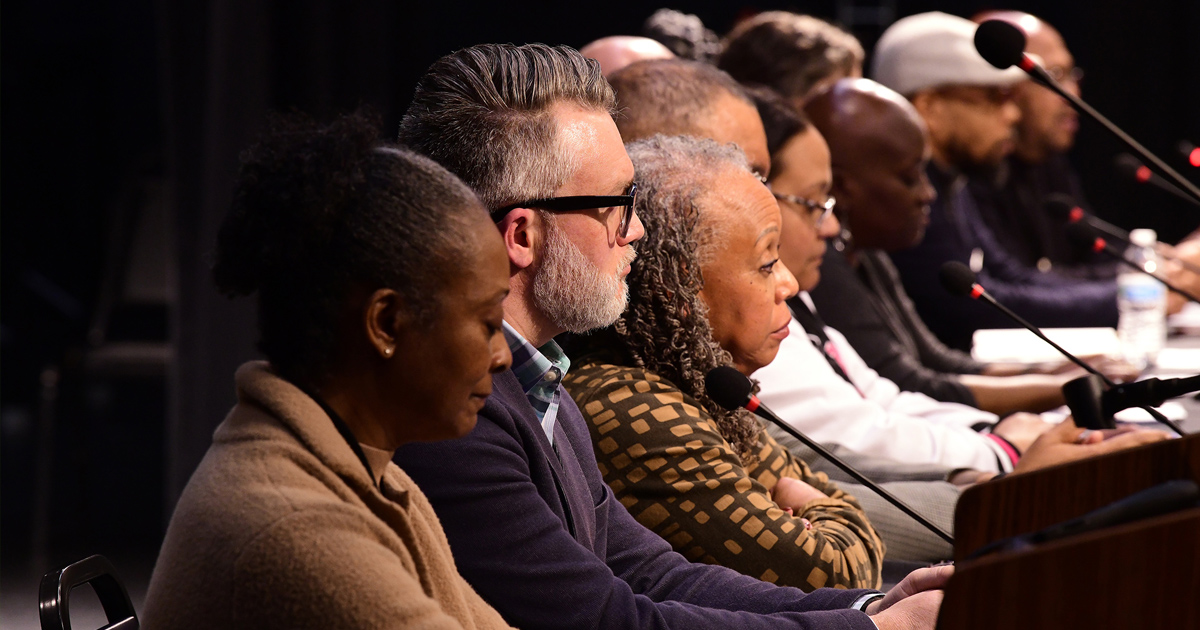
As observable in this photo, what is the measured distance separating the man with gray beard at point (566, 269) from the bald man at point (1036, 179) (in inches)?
139

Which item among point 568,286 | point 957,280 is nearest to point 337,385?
point 568,286

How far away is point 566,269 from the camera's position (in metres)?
1.55

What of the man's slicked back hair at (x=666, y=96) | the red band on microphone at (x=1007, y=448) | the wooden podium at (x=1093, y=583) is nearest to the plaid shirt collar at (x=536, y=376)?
the wooden podium at (x=1093, y=583)

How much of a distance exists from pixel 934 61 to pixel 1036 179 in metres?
1.44

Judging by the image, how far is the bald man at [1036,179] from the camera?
494 centimetres

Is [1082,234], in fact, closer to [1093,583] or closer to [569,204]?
[569,204]

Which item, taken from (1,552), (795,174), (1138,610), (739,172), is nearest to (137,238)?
(1,552)

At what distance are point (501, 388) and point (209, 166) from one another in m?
2.49

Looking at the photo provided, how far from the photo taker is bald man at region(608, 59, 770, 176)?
2.30m

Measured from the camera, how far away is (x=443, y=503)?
4.26ft

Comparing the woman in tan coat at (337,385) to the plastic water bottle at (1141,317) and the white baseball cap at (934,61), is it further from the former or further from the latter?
the white baseball cap at (934,61)

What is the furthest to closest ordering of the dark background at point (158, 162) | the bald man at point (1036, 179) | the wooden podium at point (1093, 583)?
the bald man at point (1036, 179) < the dark background at point (158, 162) < the wooden podium at point (1093, 583)

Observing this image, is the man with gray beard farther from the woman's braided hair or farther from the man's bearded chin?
the woman's braided hair

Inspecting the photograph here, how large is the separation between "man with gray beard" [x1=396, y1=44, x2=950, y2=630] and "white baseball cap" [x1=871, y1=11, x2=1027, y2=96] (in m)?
2.92
